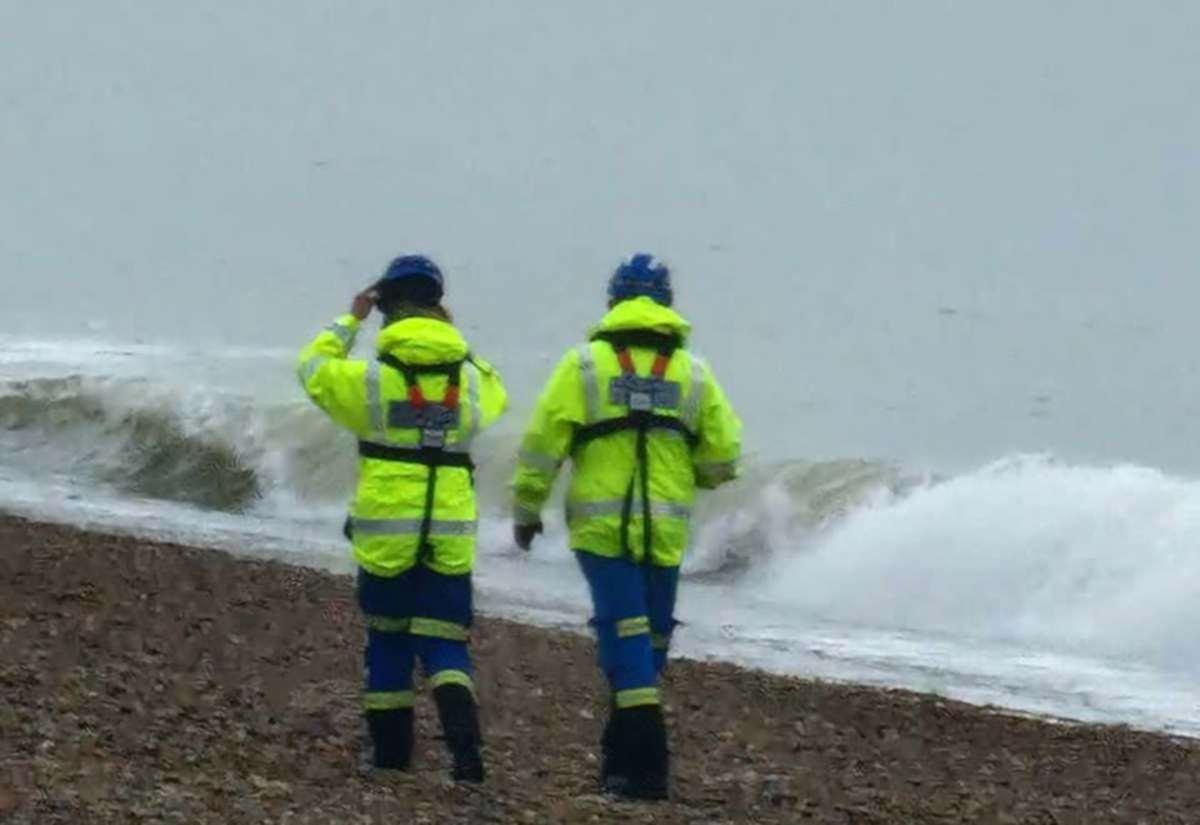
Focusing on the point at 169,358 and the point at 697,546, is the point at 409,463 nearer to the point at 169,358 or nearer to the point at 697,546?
the point at 697,546

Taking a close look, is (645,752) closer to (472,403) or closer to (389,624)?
(389,624)

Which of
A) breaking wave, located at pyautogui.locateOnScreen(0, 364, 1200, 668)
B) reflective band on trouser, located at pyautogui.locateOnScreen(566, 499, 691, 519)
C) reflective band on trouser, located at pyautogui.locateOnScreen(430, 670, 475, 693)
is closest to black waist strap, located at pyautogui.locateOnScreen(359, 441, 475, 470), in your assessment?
reflective band on trouser, located at pyautogui.locateOnScreen(566, 499, 691, 519)

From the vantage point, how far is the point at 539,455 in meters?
Answer: 9.83

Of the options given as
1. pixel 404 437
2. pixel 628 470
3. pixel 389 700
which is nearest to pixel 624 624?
pixel 628 470

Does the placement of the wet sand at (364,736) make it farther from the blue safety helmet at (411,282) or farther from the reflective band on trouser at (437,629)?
the blue safety helmet at (411,282)

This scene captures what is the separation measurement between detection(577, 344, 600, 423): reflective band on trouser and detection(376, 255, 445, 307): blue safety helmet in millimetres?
525

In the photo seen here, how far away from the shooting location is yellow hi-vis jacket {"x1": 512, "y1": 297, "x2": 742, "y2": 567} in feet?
32.2

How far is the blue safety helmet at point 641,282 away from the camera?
32.7 ft

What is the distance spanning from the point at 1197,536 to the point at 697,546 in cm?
407

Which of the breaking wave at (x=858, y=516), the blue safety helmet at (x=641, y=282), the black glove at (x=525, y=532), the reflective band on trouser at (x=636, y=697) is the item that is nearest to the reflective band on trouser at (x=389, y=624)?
the black glove at (x=525, y=532)

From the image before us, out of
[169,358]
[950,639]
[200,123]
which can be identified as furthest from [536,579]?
[200,123]

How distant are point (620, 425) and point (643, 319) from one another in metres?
0.36

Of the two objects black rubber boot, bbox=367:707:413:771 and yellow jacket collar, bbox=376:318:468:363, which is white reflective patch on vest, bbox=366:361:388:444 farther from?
black rubber boot, bbox=367:707:413:771

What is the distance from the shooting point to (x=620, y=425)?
985 cm
